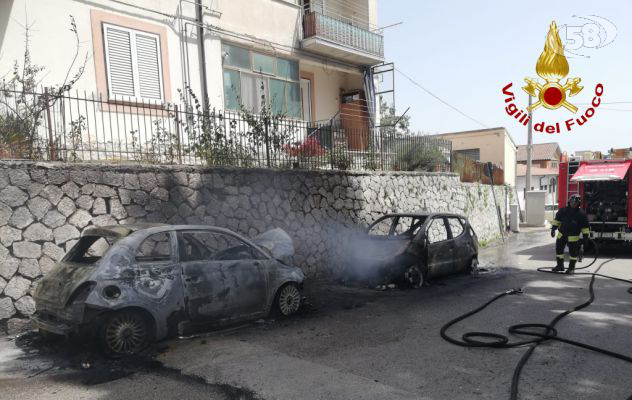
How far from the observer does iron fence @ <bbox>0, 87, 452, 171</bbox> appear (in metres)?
6.84

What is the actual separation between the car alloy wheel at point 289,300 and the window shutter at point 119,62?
6.99 metres

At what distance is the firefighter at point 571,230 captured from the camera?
9805 mm

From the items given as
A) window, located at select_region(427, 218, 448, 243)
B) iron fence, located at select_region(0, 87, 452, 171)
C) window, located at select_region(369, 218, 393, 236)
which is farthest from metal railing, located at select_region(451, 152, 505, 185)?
window, located at select_region(369, 218, 393, 236)

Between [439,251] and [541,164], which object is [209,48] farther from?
[541,164]

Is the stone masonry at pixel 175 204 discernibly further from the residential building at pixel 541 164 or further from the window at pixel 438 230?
the residential building at pixel 541 164

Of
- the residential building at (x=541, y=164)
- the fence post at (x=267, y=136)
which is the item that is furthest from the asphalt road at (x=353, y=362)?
the residential building at (x=541, y=164)

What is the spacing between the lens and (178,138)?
830 cm

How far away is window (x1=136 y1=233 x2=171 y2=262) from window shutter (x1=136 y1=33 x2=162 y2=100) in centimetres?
685

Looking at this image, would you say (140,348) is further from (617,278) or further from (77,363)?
(617,278)

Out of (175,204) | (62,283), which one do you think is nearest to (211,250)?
(62,283)

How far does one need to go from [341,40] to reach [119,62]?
7877 mm

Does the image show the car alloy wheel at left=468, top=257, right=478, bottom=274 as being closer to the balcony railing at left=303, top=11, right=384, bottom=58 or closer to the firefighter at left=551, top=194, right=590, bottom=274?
the firefighter at left=551, top=194, right=590, bottom=274

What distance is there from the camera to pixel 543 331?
555 cm

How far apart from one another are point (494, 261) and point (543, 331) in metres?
7.27
